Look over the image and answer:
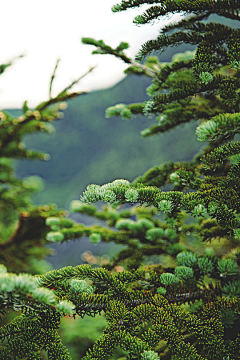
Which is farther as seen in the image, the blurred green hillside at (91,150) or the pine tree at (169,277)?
the blurred green hillside at (91,150)

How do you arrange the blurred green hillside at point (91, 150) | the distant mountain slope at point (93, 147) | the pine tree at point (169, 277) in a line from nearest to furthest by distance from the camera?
1. the pine tree at point (169, 277)
2. the blurred green hillside at point (91, 150)
3. the distant mountain slope at point (93, 147)

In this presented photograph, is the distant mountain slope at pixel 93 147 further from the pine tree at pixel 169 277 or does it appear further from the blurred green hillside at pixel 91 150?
the pine tree at pixel 169 277

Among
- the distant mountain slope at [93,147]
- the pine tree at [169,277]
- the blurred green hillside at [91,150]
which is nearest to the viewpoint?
the pine tree at [169,277]

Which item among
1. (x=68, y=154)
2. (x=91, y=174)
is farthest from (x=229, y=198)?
(x=68, y=154)

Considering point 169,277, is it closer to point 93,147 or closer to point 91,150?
point 93,147

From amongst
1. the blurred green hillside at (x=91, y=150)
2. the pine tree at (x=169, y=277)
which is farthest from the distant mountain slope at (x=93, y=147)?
the pine tree at (x=169, y=277)

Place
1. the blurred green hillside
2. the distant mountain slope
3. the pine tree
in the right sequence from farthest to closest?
the distant mountain slope
the blurred green hillside
the pine tree

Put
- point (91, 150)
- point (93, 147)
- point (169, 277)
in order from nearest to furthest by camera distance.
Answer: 1. point (169, 277)
2. point (93, 147)
3. point (91, 150)

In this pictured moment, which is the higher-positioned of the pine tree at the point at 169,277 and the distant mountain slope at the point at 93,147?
the distant mountain slope at the point at 93,147

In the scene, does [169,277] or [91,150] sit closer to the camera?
[169,277]

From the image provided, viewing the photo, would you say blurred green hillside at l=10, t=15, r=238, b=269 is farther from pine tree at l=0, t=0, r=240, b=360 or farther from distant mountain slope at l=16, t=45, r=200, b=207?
pine tree at l=0, t=0, r=240, b=360

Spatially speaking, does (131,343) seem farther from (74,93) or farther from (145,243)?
(74,93)

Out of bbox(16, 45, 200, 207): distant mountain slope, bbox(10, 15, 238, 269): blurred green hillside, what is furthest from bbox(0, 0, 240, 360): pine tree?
bbox(16, 45, 200, 207): distant mountain slope

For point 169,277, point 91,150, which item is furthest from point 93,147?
point 169,277
